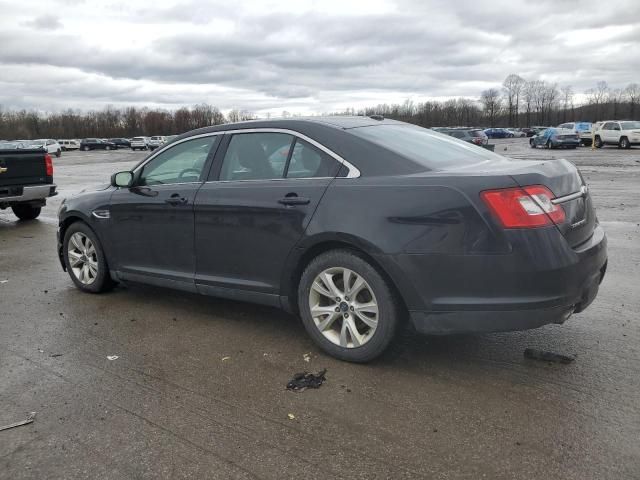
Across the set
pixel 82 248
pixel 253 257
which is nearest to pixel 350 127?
pixel 253 257

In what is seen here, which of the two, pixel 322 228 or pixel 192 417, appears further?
pixel 322 228

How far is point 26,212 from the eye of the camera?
38.2 ft

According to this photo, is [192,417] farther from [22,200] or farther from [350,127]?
[22,200]

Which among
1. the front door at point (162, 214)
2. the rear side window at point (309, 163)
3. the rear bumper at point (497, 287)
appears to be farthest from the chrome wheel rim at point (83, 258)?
the rear bumper at point (497, 287)

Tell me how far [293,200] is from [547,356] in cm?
200

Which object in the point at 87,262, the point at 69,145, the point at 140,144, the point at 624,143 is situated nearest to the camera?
the point at 87,262

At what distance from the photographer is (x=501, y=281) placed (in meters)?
3.29

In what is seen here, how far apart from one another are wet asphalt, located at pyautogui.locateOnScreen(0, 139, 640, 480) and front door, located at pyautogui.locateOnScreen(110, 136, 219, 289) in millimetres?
467

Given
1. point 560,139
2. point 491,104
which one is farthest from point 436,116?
point 560,139

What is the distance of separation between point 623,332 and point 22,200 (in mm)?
10301

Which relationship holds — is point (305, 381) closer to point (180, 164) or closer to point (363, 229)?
point (363, 229)

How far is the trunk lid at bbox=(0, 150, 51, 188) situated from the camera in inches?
418

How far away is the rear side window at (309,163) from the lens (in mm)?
3957

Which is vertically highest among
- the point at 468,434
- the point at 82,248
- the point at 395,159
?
the point at 395,159
